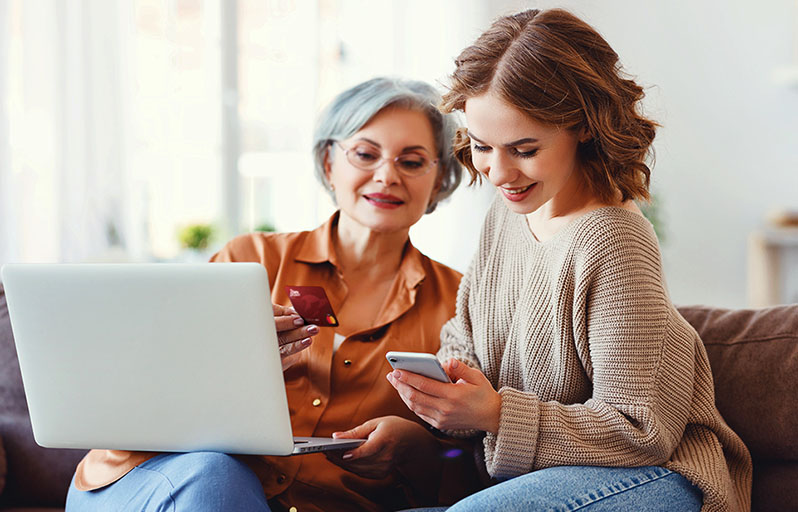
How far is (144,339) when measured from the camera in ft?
4.26

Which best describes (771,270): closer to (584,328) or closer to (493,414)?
(584,328)

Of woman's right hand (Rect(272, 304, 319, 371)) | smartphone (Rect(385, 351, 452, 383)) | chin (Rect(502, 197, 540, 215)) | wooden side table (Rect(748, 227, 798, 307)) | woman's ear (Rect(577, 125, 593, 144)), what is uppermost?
woman's ear (Rect(577, 125, 593, 144))

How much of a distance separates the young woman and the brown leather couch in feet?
0.65

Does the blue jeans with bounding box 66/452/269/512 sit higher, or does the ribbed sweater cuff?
the ribbed sweater cuff

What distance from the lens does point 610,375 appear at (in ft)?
4.33

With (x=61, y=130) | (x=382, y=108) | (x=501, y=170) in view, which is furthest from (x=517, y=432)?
(x=61, y=130)

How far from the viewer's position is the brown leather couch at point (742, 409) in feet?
5.19

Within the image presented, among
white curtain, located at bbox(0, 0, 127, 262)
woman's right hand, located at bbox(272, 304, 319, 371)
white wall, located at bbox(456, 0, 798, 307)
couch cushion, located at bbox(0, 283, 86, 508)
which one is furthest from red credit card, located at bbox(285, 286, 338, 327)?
white wall, located at bbox(456, 0, 798, 307)

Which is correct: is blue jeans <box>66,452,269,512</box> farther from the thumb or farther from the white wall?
the white wall

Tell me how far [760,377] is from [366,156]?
0.91m

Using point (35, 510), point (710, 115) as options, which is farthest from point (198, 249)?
point (710, 115)

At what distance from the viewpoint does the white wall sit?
4.48m

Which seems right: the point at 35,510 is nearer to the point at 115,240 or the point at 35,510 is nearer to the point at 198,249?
the point at 115,240

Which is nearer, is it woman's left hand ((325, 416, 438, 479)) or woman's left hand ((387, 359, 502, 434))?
woman's left hand ((387, 359, 502, 434))
